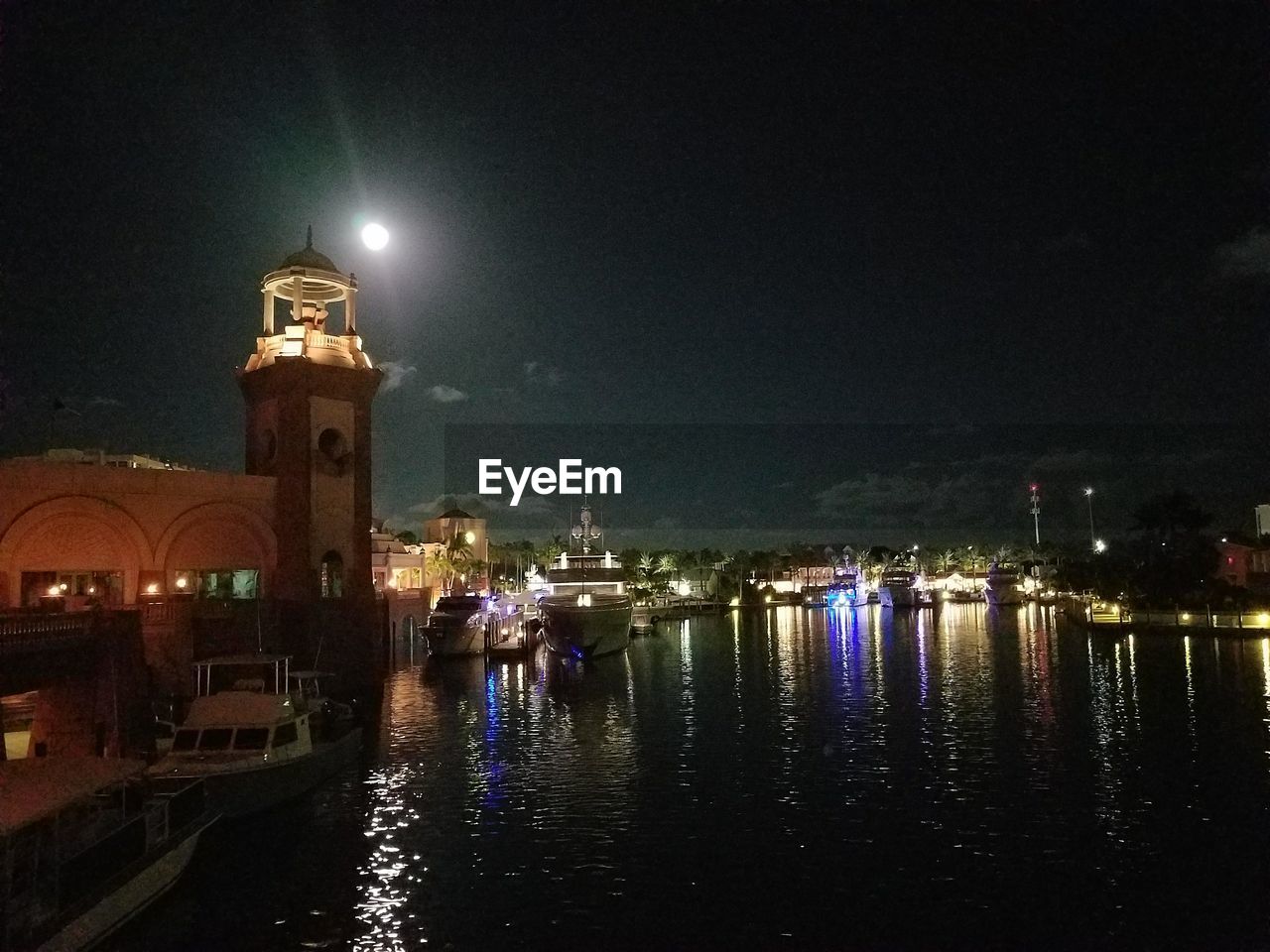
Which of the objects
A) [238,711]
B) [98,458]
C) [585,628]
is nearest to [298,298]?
[98,458]

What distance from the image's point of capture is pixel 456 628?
72.9 meters

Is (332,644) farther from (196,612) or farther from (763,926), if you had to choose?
(763,926)

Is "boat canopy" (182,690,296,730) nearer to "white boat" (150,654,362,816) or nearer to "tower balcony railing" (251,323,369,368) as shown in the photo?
"white boat" (150,654,362,816)

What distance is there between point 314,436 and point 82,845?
109 feet

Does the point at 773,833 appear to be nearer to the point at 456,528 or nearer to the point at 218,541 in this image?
the point at 218,541

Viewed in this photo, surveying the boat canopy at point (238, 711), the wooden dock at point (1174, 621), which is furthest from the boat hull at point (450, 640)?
the wooden dock at point (1174, 621)

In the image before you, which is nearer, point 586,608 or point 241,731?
point 241,731

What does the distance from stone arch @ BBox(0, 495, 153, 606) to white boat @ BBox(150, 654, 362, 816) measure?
53.7ft

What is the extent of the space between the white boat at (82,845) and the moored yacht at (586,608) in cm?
5173

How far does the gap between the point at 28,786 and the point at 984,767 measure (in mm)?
27085

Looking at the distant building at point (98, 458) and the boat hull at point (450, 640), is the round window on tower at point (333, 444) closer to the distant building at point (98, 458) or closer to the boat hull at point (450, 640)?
the distant building at point (98, 458)

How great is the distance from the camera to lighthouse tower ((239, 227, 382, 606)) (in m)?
48.4

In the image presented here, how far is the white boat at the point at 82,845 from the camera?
15.4 meters

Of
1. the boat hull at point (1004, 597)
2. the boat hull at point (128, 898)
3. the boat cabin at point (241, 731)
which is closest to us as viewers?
the boat hull at point (128, 898)
